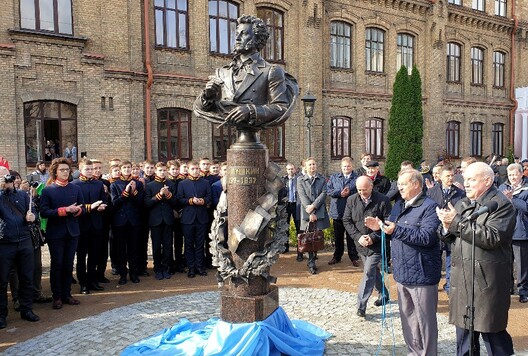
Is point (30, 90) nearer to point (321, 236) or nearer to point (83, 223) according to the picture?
point (83, 223)

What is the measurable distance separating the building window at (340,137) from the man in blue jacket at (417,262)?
16.2m

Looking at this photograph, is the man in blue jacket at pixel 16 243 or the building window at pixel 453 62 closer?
the man in blue jacket at pixel 16 243

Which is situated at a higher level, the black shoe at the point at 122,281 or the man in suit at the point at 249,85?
the man in suit at the point at 249,85

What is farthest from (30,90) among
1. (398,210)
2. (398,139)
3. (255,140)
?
(398,139)

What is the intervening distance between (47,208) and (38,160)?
8.30 m

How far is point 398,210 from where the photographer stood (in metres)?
5.71

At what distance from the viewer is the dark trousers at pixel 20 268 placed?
6188mm

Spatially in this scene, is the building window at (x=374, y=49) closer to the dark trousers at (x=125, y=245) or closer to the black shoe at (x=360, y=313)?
the dark trousers at (x=125, y=245)

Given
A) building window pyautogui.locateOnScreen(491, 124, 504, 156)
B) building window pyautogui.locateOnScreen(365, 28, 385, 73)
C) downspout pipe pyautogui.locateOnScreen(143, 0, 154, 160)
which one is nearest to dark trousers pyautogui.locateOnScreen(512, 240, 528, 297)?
downspout pipe pyautogui.locateOnScreen(143, 0, 154, 160)

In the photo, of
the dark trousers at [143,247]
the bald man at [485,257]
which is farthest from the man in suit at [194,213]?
the bald man at [485,257]

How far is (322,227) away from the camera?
9266mm

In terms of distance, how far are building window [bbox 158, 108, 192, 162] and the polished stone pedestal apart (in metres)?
11.8

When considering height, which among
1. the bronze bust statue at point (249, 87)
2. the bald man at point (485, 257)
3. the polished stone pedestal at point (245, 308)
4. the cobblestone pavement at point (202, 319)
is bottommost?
the cobblestone pavement at point (202, 319)

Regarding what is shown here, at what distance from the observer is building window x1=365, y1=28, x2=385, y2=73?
70.8ft
